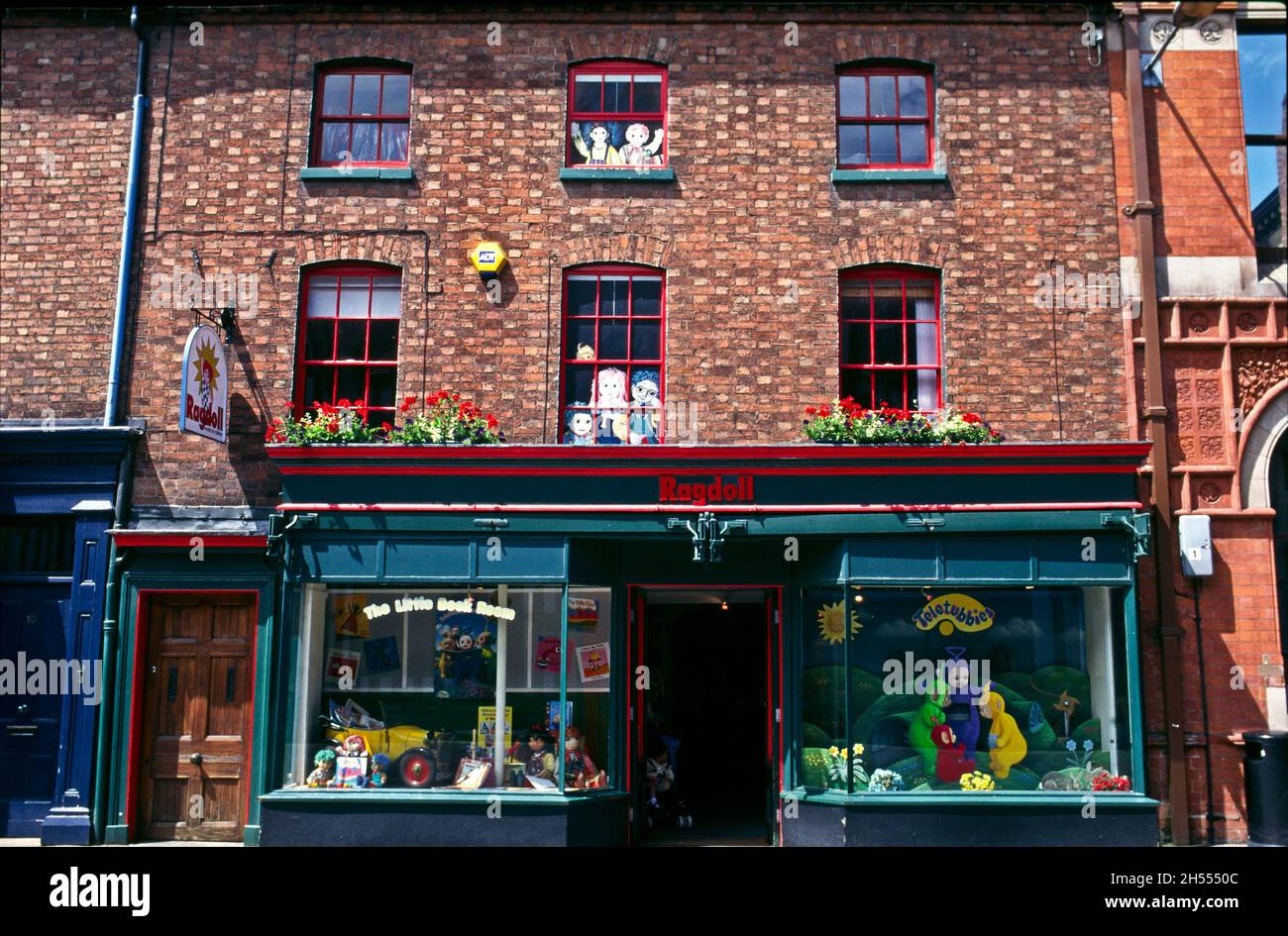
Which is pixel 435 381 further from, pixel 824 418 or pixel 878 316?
pixel 878 316

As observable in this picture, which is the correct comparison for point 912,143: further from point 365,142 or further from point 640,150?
point 365,142

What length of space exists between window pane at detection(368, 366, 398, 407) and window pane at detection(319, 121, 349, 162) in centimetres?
253

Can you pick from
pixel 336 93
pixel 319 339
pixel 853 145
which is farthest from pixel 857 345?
pixel 336 93

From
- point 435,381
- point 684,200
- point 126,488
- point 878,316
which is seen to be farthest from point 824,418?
point 126,488

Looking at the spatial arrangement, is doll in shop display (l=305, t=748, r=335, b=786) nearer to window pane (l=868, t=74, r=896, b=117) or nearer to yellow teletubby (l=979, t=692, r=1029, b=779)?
yellow teletubby (l=979, t=692, r=1029, b=779)

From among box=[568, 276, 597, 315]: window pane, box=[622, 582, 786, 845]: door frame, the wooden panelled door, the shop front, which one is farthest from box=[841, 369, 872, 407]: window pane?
the wooden panelled door

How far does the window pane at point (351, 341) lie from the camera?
1212 centimetres

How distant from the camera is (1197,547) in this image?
11.3 m

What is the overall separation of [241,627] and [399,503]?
2.33 meters

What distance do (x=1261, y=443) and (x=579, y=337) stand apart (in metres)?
Answer: 7.42

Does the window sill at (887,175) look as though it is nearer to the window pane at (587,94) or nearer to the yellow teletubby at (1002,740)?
the window pane at (587,94)

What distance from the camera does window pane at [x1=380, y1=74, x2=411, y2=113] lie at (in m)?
12.5
